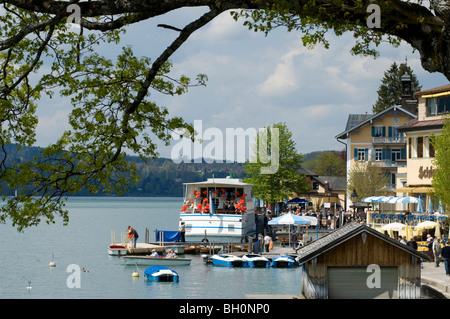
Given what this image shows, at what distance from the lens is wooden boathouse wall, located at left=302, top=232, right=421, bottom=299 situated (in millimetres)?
24484

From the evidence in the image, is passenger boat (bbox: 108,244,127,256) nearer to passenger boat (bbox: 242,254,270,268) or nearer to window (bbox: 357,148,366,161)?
passenger boat (bbox: 242,254,270,268)

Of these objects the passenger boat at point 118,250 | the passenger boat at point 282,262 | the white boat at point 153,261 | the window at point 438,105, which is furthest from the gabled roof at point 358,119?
the white boat at point 153,261

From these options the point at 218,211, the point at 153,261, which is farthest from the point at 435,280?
the point at 218,211

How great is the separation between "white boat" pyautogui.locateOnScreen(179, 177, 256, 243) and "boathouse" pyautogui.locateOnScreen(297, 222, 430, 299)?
116 feet

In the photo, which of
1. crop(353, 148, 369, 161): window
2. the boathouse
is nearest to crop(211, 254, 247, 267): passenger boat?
the boathouse

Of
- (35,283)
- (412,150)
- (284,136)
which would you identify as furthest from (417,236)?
(284,136)

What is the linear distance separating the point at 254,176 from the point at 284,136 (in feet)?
21.9

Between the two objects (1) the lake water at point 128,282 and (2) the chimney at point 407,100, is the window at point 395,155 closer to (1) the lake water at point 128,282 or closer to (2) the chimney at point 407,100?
(2) the chimney at point 407,100

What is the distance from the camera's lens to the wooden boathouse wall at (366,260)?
24.5 m

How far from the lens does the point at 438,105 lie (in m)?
62.1

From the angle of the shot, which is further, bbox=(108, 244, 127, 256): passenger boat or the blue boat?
bbox=(108, 244, 127, 256): passenger boat

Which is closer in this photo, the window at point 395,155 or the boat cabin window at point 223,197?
the boat cabin window at point 223,197

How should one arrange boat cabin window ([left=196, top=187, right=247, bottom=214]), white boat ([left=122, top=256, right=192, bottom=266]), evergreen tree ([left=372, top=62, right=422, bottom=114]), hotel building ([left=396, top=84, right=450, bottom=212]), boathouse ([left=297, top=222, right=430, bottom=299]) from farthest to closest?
1. evergreen tree ([left=372, top=62, right=422, bottom=114])
2. boat cabin window ([left=196, top=187, right=247, bottom=214])
3. hotel building ([left=396, top=84, right=450, bottom=212])
4. white boat ([left=122, top=256, right=192, bottom=266])
5. boathouse ([left=297, top=222, right=430, bottom=299])

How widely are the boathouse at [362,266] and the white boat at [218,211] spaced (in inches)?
1396
